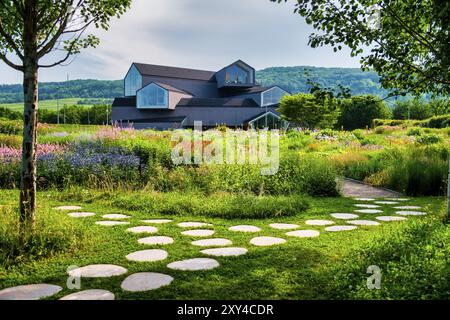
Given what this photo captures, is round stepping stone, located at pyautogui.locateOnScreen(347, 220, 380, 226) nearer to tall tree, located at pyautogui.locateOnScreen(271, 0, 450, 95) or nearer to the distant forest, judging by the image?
tall tree, located at pyautogui.locateOnScreen(271, 0, 450, 95)

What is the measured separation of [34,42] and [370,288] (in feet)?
11.0

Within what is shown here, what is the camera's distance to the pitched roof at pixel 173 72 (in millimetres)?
49009

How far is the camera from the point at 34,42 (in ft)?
11.7

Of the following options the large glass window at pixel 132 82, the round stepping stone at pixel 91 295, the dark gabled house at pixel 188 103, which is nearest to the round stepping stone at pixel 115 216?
the round stepping stone at pixel 91 295

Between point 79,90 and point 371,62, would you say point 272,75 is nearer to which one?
point 79,90

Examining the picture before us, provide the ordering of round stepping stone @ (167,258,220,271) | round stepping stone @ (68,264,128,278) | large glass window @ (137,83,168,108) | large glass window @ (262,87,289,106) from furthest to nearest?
large glass window @ (262,87,289,106) < large glass window @ (137,83,168,108) < round stepping stone @ (167,258,220,271) < round stepping stone @ (68,264,128,278)

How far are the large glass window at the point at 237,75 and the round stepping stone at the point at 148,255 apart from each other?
4909 cm

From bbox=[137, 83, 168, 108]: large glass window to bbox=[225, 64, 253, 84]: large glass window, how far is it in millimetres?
11607

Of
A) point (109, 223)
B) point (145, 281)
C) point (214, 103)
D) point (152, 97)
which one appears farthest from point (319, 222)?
point (152, 97)

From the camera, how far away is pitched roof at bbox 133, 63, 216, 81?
49009mm

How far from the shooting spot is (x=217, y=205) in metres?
5.60

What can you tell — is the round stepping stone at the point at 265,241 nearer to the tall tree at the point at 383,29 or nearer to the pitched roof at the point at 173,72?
the tall tree at the point at 383,29

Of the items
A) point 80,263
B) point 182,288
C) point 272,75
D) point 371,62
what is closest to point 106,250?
point 80,263

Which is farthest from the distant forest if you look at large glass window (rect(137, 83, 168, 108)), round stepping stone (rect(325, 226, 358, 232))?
round stepping stone (rect(325, 226, 358, 232))
